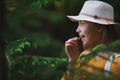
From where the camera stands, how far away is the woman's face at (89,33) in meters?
1.85

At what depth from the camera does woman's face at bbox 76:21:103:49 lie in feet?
6.08

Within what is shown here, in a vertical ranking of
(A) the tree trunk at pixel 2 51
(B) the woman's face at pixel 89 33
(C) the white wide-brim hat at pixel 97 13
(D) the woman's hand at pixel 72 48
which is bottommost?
(D) the woman's hand at pixel 72 48

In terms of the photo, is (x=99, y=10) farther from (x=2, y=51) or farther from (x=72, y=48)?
(x=2, y=51)

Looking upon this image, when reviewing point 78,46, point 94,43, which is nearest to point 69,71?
point 94,43

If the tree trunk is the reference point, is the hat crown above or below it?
below

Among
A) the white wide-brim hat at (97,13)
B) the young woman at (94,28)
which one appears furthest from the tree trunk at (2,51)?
the white wide-brim hat at (97,13)

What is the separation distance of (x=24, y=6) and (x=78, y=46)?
1477 millimetres

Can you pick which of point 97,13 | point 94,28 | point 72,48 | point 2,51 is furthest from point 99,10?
point 2,51

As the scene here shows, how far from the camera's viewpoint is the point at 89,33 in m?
1.86

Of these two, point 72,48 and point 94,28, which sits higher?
point 94,28

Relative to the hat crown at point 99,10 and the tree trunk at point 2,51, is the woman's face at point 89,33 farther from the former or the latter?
the tree trunk at point 2,51

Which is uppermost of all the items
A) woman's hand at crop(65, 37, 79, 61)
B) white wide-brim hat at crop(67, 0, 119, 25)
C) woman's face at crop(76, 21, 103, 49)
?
white wide-brim hat at crop(67, 0, 119, 25)

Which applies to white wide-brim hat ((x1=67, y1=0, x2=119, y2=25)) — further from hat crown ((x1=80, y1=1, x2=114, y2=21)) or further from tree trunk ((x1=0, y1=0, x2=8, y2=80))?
tree trunk ((x1=0, y1=0, x2=8, y2=80))

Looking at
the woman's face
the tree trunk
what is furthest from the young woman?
the tree trunk
